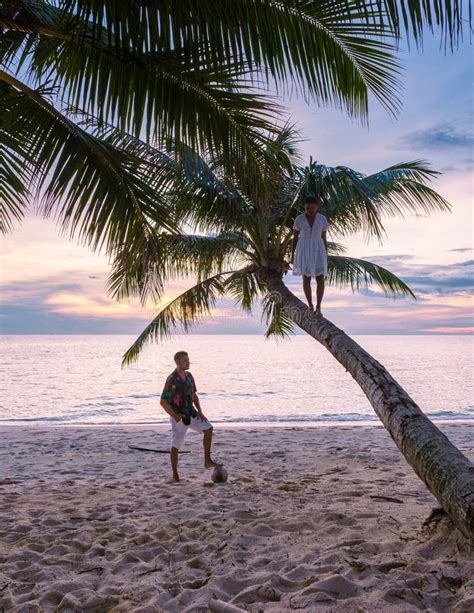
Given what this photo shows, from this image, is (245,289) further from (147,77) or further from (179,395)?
(147,77)

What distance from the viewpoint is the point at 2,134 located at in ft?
18.8

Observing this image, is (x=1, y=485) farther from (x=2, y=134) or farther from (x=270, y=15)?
(x=270, y=15)

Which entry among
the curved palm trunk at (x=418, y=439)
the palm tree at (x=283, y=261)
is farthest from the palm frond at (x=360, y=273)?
the curved palm trunk at (x=418, y=439)

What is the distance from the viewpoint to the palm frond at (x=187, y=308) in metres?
12.0

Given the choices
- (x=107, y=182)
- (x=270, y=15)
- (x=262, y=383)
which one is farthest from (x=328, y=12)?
(x=262, y=383)

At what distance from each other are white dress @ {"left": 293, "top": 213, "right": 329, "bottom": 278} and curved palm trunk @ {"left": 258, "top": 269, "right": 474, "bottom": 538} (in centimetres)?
127

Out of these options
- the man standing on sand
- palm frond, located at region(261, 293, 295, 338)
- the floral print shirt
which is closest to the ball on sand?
the man standing on sand

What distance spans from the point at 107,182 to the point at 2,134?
1.26m

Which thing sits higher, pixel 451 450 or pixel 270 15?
pixel 270 15

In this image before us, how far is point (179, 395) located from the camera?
705 cm

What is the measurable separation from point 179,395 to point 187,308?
5553 mm

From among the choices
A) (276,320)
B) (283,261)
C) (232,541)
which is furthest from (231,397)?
(232,541)

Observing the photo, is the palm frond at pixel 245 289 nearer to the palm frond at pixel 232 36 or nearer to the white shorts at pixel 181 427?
the white shorts at pixel 181 427

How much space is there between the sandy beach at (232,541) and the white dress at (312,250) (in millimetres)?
2754
